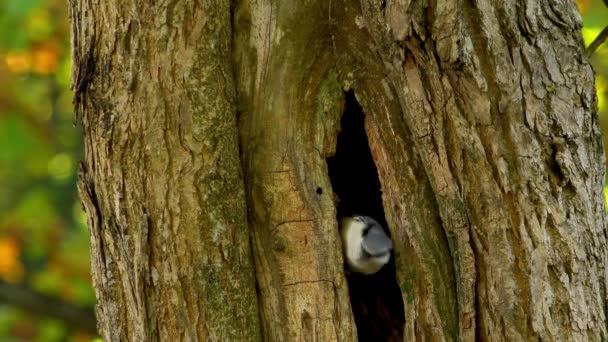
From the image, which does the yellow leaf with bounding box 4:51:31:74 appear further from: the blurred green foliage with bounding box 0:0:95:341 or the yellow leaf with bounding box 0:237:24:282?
the yellow leaf with bounding box 0:237:24:282

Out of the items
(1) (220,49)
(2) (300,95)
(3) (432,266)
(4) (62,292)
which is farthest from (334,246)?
(4) (62,292)

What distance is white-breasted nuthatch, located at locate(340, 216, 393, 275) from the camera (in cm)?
252

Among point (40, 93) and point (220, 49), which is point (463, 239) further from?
point (40, 93)

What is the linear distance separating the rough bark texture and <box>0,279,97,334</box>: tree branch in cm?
245

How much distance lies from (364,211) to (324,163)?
0.41 metres

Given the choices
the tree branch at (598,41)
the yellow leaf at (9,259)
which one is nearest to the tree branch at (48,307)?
the yellow leaf at (9,259)

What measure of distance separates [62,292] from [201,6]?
3787 millimetres

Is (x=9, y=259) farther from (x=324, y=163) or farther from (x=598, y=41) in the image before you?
(x=598, y=41)

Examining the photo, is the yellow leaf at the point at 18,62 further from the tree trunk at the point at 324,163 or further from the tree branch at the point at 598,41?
the tree branch at the point at 598,41

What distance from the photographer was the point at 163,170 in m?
2.36

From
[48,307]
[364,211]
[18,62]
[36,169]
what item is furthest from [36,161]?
[364,211]

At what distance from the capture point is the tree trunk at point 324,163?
7.41ft

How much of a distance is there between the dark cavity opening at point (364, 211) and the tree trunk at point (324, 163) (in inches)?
10.5

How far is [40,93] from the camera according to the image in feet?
21.0
